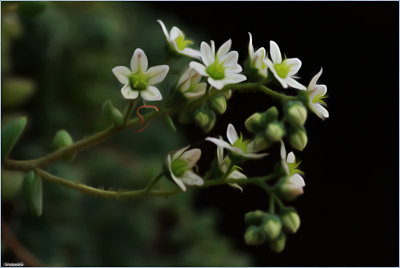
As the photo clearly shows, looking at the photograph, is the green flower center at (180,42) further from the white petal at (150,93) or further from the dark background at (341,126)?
the dark background at (341,126)

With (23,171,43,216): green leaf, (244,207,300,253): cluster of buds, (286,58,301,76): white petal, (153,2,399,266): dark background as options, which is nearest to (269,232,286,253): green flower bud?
(244,207,300,253): cluster of buds

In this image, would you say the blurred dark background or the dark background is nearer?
the blurred dark background

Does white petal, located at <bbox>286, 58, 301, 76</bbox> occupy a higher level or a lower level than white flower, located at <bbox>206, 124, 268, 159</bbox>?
higher

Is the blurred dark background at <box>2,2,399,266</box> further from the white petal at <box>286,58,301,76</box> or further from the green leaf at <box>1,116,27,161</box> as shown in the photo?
the green leaf at <box>1,116,27,161</box>

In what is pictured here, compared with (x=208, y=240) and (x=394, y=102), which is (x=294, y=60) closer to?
(x=208, y=240)

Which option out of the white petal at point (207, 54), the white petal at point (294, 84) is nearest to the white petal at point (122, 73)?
the white petal at point (207, 54)

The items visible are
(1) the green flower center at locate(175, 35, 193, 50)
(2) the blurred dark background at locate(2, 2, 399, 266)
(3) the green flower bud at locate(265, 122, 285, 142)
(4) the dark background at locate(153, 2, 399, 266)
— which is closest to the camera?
(3) the green flower bud at locate(265, 122, 285, 142)

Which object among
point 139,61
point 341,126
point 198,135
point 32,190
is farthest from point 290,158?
point 341,126

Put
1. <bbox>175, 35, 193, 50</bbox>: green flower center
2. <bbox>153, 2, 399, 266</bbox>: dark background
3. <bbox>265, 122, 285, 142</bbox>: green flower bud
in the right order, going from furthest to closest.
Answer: <bbox>153, 2, 399, 266</bbox>: dark background < <bbox>175, 35, 193, 50</bbox>: green flower center < <bbox>265, 122, 285, 142</bbox>: green flower bud
